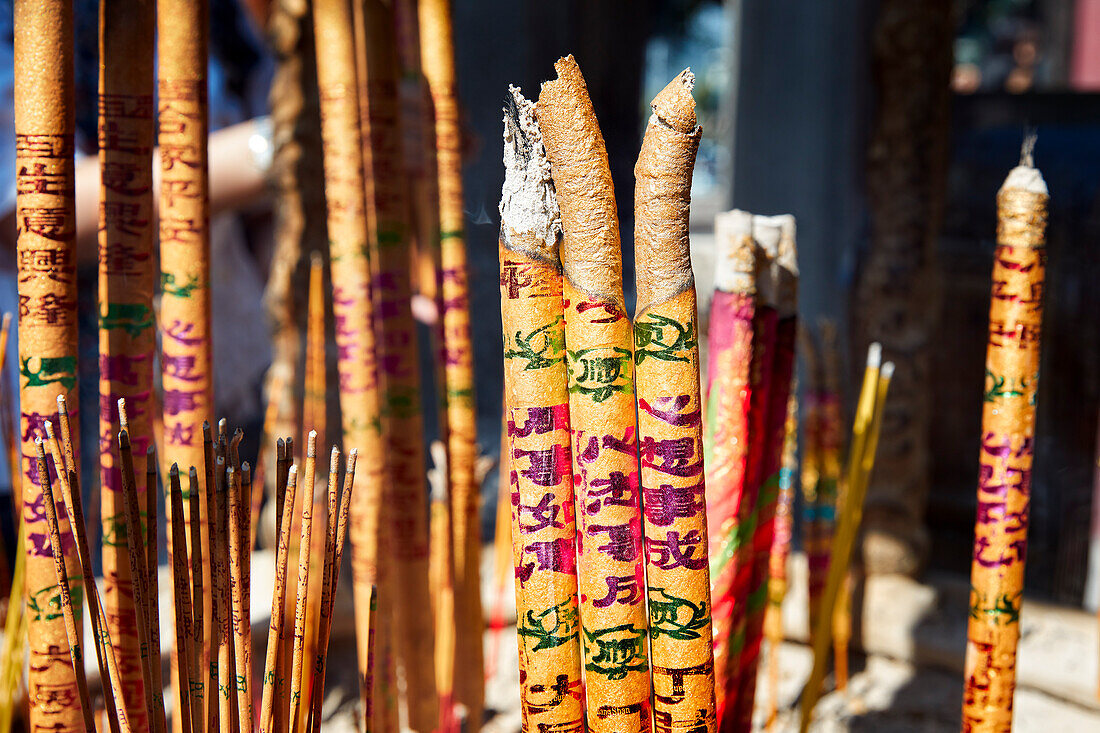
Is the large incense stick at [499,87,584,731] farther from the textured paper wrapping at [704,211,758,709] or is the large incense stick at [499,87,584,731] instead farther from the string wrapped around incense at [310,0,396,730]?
the string wrapped around incense at [310,0,396,730]

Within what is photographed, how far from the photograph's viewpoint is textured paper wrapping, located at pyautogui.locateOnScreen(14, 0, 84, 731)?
0.67 meters

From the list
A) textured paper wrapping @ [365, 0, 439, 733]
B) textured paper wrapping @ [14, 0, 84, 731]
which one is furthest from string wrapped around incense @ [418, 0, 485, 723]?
textured paper wrapping @ [14, 0, 84, 731]

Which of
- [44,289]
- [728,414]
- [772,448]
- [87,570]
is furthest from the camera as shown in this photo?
[772,448]

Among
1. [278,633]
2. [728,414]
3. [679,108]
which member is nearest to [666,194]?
[679,108]

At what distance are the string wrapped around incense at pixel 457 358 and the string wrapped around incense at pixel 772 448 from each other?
40 centimetres

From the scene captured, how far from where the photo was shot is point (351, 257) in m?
0.92

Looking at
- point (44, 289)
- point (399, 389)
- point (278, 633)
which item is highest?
point (44, 289)

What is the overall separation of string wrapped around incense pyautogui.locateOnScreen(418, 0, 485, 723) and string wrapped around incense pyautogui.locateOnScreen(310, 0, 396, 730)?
11 cm

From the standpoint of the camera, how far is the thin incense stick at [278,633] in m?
0.56

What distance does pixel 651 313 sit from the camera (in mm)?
588

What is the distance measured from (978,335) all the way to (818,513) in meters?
1.11

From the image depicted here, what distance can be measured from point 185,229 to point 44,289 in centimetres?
12

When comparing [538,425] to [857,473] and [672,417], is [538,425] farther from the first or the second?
[857,473]

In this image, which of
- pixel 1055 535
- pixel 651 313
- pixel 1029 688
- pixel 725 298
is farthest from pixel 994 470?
pixel 1055 535
